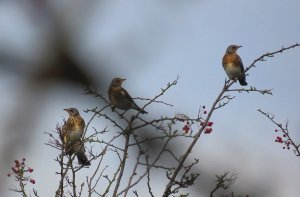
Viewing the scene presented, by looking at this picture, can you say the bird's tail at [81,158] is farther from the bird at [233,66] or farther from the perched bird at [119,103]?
the bird at [233,66]

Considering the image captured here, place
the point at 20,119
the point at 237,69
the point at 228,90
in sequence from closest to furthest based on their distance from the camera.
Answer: the point at 20,119
the point at 228,90
the point at 237,69

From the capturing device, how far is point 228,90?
439 cm

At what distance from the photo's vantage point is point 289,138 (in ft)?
17.1

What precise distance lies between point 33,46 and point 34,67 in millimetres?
24

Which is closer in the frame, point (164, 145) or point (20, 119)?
point (20, 119)

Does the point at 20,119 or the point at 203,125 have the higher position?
the point at 203,125

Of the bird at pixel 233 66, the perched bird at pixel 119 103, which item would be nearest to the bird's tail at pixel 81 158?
the perched bird at pixel 119 103

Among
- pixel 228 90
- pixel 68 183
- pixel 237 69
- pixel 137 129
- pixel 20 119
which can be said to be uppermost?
pixel 237 69

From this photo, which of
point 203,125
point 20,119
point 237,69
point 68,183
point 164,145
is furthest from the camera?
point 237,69

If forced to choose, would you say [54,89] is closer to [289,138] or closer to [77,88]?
[77,88]

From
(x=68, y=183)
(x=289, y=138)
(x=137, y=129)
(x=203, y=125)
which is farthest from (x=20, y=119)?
(x=289, y=138)

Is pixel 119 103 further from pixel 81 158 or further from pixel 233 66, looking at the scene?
pixel 233 66

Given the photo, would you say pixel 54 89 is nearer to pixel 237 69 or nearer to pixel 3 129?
pixel 3 129

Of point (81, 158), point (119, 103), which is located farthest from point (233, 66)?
point (119, 103)
